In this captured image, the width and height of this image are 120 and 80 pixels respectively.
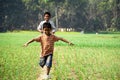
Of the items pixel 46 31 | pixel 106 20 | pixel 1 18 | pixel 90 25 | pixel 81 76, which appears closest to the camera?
pixel 46 31

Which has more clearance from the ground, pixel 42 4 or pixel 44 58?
pixel 42 4

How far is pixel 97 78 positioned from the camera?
7203 mm

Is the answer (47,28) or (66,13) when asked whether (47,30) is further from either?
(66,13)

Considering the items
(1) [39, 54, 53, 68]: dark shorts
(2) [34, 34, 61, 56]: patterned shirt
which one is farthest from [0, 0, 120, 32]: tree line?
(2) [34, 34, 61, 56]: patterned shirt

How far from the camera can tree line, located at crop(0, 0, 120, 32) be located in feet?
199

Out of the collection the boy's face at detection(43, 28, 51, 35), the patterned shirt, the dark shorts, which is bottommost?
the dark shorts

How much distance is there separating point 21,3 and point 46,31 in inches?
2209

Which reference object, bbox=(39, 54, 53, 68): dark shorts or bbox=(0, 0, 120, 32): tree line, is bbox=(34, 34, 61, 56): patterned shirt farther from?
bbox=(0, 0, 120, 32): tree line

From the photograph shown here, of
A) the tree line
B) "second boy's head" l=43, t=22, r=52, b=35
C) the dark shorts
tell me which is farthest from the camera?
the tree line

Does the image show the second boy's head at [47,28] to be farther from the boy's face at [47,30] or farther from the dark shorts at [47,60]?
the dark shorts at [47,60]

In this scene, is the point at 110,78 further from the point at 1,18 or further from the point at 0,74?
the point at 1,18

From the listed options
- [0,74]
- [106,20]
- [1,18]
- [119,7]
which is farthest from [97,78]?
[106,20]

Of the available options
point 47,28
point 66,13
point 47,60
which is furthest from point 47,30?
point 66,13

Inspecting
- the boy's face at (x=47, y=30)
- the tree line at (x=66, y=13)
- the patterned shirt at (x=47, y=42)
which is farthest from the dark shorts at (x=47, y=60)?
the tree line at (x=66, y=13)
